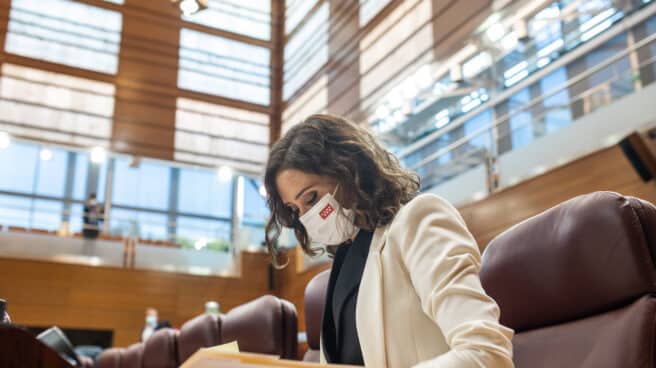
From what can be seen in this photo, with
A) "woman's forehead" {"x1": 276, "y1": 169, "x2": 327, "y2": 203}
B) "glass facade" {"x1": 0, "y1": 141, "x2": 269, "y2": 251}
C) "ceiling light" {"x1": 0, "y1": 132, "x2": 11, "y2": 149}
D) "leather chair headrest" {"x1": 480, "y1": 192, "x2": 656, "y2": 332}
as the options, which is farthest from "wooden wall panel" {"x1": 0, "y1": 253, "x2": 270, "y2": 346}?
"leather chair headrest" {"x1": 480, "y1": 192, "x2": 656, "y2": 332}

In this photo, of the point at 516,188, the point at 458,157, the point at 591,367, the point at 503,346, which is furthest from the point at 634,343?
the point at 458,157

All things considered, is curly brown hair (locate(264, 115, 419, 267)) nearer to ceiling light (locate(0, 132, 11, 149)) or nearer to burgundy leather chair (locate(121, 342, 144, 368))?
burgundy leather chair (locate(121, 342, 144, 368))

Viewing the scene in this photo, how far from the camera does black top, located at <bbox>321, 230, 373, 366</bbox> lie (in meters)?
1.36

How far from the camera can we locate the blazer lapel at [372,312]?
3.90 ft

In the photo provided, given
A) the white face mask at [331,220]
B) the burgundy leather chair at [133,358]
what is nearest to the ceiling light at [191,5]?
the burgundy leather chair at [133,358]

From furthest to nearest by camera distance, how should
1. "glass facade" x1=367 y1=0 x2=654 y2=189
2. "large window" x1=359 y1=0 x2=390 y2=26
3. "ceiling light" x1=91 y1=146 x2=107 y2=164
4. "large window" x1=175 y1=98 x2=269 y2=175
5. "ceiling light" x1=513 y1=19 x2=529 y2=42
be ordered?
"large window" x1=175 y1=98 x2=269 y2=175, "ceiling light" x1=91 y1=146 x2=107 y2=164, "large window" x1=359 y1=0 x2=390 y2=26, "ceiling light" x1=513 y1=19 x2=529 y2=42, "glass facade" x1=367 y1=0 x2=654 y2=189

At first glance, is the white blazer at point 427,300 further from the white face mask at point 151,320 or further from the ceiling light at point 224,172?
the ceiling light at point 224,172

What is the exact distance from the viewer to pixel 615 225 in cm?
107

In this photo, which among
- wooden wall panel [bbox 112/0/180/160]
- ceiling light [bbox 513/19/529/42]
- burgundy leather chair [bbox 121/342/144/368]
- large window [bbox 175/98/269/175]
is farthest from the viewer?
large window [bbox 175/98/269/175]

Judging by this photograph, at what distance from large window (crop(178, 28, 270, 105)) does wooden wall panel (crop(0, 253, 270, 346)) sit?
3.37 metres

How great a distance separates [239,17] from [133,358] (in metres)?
9.63

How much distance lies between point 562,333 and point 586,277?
0.11 metres

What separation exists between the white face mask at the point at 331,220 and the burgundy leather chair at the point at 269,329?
92cm

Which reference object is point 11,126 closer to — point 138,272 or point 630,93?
point 138,272
